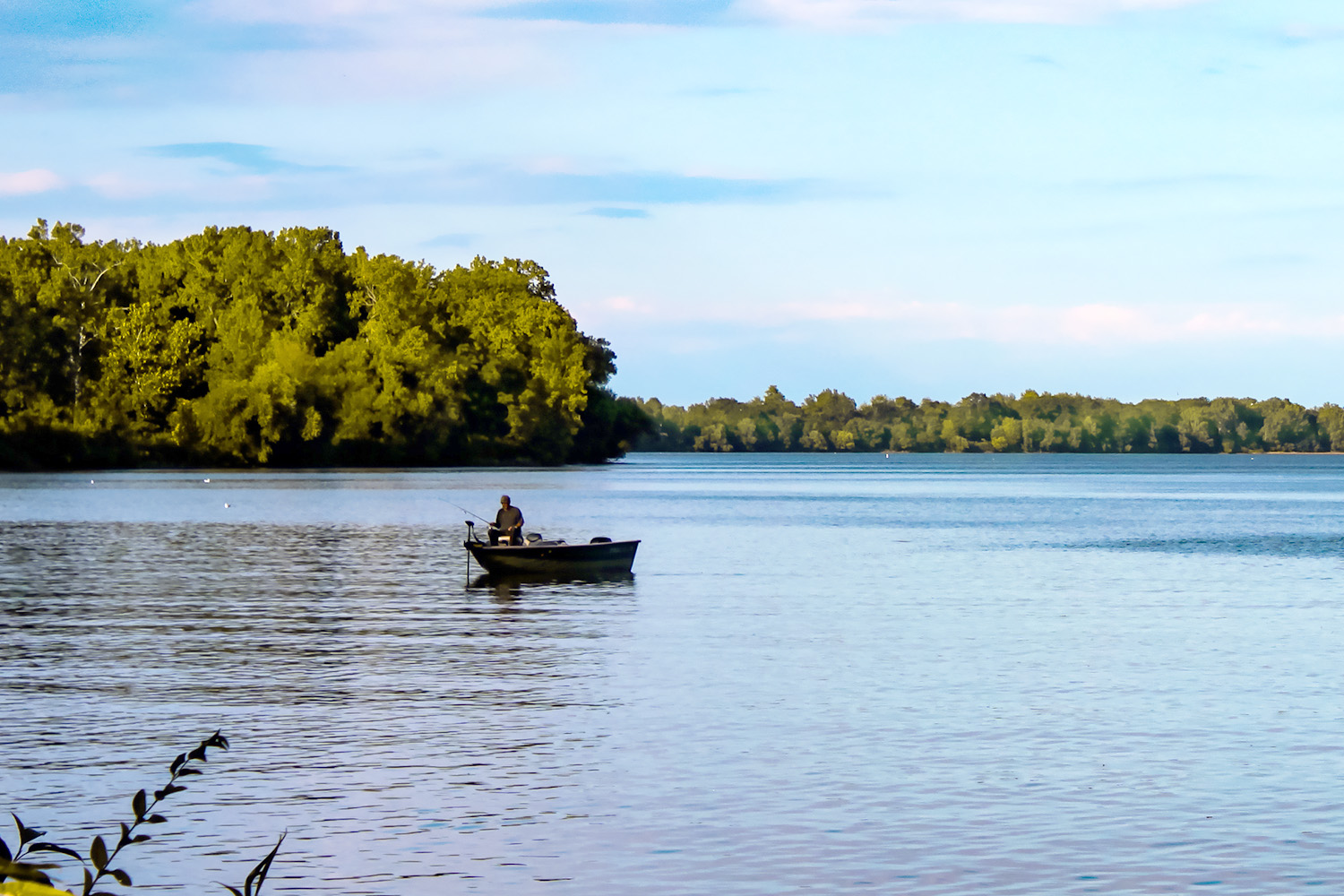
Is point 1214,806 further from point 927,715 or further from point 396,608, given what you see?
point 396,608

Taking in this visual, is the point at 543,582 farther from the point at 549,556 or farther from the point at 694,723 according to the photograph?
the point at 694,723

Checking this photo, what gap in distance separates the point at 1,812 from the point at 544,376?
4960 inches

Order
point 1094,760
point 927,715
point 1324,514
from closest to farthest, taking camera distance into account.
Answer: point 1094,760, point 927,715, point 1324,514

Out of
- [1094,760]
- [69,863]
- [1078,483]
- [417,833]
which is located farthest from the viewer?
[1078,483]

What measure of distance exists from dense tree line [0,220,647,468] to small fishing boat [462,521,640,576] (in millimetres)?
88543

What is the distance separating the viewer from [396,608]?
3056 centimetres

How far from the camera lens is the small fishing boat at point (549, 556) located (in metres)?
35.4

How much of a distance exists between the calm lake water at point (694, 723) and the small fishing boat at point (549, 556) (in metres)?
0.56

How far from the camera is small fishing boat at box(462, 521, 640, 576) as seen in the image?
3541cm

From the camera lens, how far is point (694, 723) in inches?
693

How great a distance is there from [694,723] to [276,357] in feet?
370

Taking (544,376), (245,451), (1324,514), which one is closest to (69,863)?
(1324,514)

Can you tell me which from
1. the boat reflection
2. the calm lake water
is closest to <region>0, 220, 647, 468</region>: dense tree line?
the calm lake water

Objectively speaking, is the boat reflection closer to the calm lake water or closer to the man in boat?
the calm lake water
